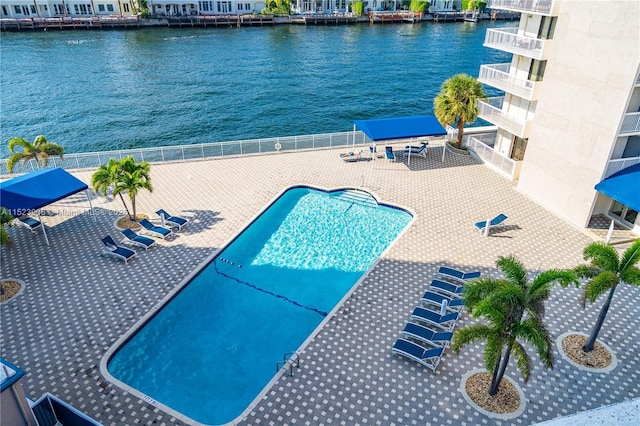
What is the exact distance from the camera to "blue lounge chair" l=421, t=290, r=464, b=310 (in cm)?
1756

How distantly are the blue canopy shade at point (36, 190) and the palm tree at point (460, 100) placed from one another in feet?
73.4

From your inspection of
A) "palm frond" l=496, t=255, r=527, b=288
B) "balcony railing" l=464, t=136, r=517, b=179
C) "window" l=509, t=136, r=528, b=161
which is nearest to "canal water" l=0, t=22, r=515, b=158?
"balcony railing" l=464, t=136, r=517, b=179

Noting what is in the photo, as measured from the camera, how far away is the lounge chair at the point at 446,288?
18.3 metres

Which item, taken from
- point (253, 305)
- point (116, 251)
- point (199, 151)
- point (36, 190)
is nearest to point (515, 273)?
point (253, 305)

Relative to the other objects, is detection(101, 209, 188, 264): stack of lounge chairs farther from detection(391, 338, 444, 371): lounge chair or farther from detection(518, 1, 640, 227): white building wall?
detection(518, 1, 640, 227): white building wall

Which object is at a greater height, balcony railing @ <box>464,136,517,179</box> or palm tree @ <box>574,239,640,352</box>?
palm tree @ <box>574,239,640,352</box>

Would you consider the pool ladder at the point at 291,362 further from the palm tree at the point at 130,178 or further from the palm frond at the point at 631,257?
the palm tree at the point at 130,178

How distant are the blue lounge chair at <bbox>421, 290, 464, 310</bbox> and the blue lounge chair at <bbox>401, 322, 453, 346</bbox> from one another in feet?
4.99

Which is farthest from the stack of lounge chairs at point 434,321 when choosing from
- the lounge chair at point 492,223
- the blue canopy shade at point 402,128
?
the blue canopy shade at point 402,128

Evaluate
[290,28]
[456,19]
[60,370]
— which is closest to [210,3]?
[290,28]

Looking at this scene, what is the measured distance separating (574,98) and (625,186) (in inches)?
197

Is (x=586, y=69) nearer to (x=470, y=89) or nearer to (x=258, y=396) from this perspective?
(x=470, y=89)

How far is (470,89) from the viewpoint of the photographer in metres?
29.8

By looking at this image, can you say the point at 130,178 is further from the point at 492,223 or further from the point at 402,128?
the point at 492,223
